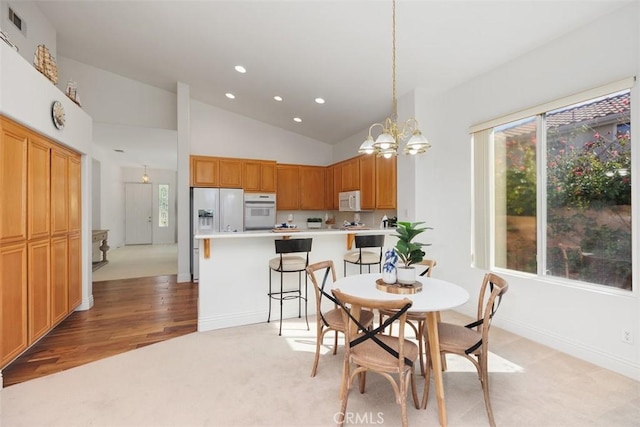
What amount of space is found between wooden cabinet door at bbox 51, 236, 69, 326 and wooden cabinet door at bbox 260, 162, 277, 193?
3.33 meters

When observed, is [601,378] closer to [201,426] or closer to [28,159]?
[201,426]

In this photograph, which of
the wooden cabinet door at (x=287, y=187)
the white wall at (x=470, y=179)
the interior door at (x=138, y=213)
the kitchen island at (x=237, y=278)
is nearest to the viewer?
the white wall at (x=470, y=179)

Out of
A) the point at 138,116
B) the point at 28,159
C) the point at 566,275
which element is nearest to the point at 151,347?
the point at 28,159

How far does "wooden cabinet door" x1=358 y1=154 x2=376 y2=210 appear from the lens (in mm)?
4867

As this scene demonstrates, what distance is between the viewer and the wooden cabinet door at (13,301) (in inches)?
88.7

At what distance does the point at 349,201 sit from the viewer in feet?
18.0

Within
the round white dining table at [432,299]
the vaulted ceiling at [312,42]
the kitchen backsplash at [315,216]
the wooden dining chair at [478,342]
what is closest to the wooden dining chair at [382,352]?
the round white dining table at [432,299]

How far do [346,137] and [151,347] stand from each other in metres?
4.93

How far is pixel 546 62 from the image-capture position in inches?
112

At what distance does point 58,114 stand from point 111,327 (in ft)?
7.53

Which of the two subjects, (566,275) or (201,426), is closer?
(201,426)

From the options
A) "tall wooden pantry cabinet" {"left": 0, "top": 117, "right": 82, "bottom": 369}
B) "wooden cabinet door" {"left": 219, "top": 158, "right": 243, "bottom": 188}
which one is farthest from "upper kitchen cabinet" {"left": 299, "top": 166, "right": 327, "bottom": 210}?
"tall wooden pantry cabinet" {"left": 0, "top": 117, "right": 82, "bottom": 369}

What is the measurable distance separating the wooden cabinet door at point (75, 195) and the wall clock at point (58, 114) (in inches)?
20.1
